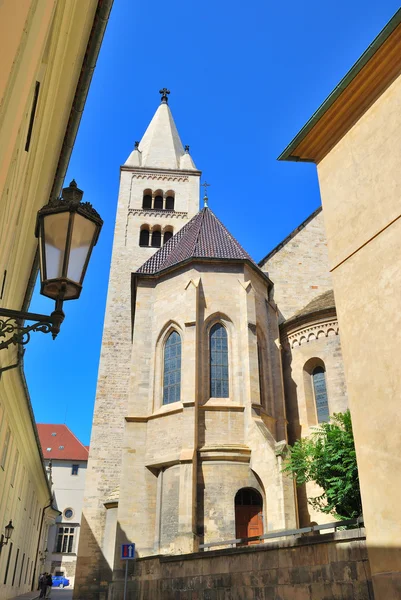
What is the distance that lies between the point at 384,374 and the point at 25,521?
2367 centimetres

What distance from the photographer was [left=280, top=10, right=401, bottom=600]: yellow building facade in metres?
7.97

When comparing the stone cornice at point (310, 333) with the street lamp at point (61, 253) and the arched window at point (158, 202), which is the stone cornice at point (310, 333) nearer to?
the street lamp at point (61, 253)

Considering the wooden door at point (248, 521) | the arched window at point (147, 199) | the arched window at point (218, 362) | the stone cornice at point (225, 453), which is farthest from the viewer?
the arched window at point (147, 199)

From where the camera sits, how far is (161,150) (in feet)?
144

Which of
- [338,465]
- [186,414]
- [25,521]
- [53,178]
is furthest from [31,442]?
[53,178]

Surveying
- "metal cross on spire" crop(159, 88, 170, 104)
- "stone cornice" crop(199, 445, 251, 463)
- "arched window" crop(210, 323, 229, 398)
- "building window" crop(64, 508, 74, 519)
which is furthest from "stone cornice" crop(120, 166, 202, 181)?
"building window" crop(64, 508, 74, 519)

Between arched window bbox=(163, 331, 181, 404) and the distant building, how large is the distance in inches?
1292

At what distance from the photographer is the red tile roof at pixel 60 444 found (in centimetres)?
5853

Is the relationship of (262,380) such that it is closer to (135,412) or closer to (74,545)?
(135,412)

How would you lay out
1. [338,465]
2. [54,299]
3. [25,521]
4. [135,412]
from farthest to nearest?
1. [25,521]
2. [135,412]
3. [338,465]
4. [54,299]

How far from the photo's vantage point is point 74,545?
173 ft

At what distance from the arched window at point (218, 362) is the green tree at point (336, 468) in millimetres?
4621

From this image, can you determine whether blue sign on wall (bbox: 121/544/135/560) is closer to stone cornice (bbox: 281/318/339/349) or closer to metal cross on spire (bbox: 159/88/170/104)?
stone cornice (bbox: 281/318/339/349)

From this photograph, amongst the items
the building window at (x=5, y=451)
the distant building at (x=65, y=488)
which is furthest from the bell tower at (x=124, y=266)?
the distant building at (x=65, y=488)
